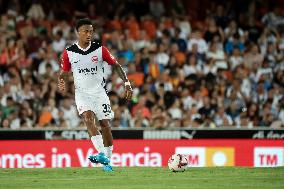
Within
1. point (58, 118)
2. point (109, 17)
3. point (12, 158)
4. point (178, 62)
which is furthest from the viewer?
point (109, 17)

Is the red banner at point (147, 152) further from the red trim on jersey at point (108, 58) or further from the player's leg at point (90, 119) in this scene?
the red trim on jersey at point (108, 58)

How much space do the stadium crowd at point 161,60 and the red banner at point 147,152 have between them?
151 centimetres

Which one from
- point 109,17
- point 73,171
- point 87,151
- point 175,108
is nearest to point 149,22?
point 109,17

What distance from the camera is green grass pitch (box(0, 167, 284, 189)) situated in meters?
11.3

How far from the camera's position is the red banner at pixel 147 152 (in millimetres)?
18297

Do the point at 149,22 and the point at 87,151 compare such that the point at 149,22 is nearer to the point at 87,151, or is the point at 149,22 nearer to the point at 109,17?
Answer: the point at 109,17

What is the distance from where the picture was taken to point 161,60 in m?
22.9

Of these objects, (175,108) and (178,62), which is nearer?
(175,108)

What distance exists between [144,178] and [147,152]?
6.30m

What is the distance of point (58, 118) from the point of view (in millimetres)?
20672

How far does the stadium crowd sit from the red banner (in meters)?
1.51

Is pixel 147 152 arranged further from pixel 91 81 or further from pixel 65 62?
pixel 65 62

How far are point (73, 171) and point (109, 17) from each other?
11507 millimetres

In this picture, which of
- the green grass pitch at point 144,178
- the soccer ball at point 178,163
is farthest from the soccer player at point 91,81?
the soccer ball at point 178,163
